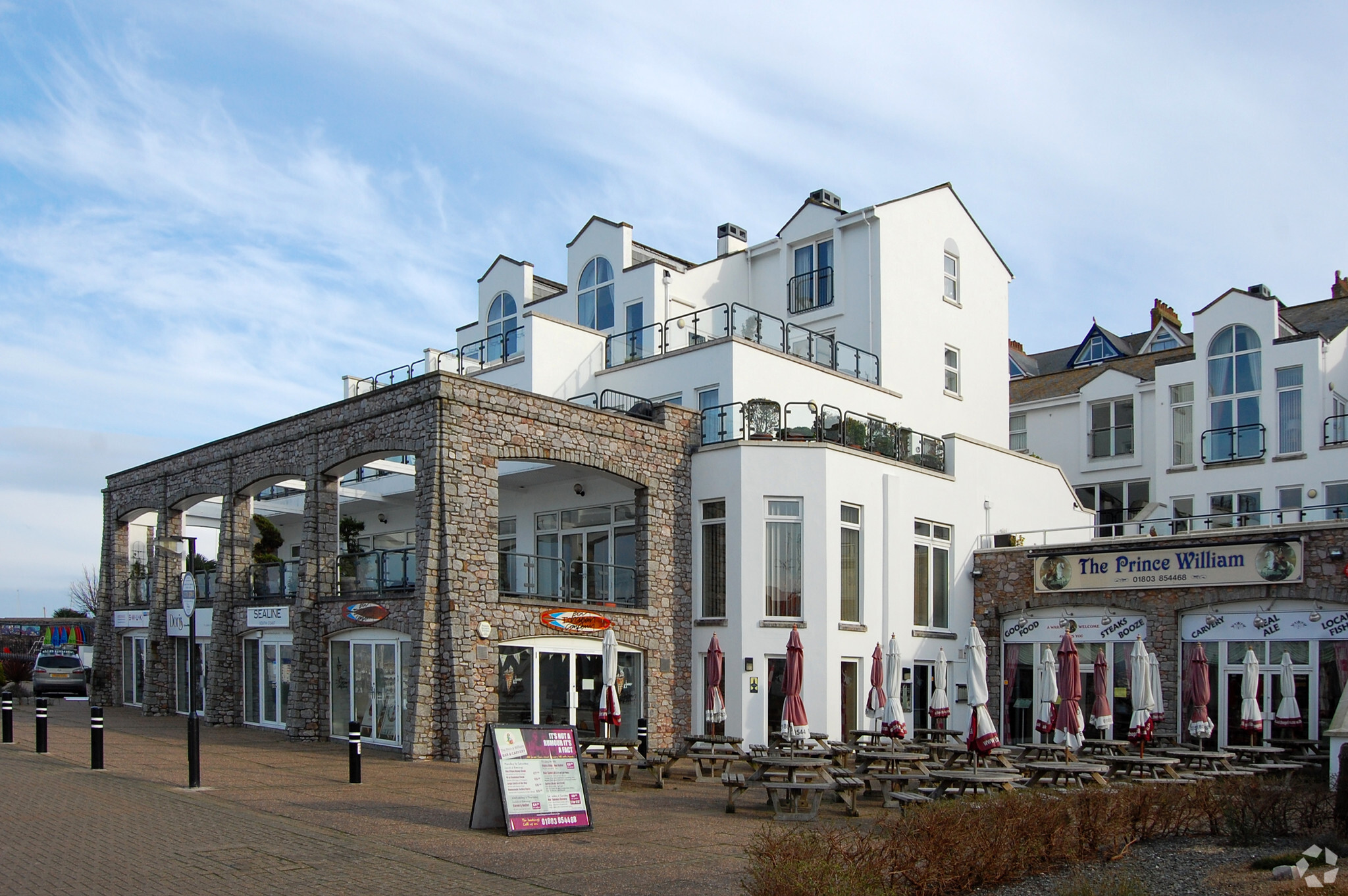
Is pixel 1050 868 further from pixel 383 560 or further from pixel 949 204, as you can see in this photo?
pixel 949 204

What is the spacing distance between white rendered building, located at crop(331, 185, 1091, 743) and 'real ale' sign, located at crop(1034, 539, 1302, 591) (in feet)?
7.23

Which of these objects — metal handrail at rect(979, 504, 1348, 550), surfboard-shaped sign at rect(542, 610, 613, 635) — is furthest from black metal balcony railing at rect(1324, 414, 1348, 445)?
surfboard-shaped sign at rect(542, 610, 613, 635)

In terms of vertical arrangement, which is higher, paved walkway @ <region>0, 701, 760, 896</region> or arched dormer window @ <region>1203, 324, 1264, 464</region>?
arched dormer window @ <region>1203, 324, 1264, 464</region>

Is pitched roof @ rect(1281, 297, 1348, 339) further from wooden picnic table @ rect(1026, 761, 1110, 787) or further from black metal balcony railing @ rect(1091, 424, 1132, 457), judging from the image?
wooden picnic table @ rect(1026, 761, 1110, 787)

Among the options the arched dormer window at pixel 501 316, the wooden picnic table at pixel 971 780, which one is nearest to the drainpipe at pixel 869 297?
the arched dormer window at pixel 501 316

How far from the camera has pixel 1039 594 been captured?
2364cm

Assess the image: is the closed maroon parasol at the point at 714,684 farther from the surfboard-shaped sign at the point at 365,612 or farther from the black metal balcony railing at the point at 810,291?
the black metal balcony railing at the point at 810,291

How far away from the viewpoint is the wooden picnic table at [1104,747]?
17.5 meters

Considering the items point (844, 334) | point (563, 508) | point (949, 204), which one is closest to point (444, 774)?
point (563, 508)

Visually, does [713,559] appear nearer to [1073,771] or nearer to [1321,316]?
[1073,771]

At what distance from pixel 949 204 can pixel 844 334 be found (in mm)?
5044

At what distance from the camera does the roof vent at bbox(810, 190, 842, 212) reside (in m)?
29.9

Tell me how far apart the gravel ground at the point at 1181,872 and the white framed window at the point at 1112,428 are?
72.0 feet

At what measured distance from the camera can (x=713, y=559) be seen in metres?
22.5
